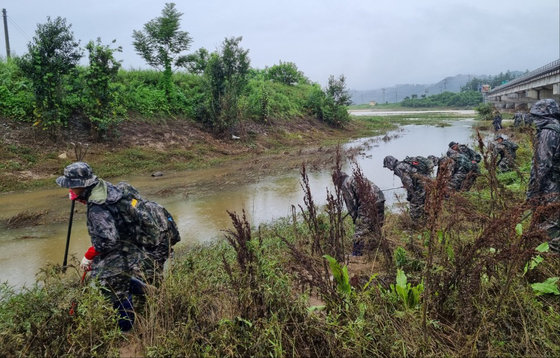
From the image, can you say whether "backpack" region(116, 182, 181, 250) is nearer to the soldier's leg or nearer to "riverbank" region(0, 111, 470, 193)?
the soldier's leg

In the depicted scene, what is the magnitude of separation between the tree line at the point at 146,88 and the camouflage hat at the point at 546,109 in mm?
→ 13228

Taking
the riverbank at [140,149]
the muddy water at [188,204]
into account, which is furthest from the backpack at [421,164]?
the riverbank at [140,149]

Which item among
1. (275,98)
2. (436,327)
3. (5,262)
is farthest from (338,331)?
(275,98)

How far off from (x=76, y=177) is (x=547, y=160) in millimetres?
4780

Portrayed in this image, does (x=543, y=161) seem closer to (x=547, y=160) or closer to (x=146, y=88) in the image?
(x=547, y=160)

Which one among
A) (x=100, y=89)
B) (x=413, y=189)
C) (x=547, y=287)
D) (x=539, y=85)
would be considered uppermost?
(x=100, y=89)

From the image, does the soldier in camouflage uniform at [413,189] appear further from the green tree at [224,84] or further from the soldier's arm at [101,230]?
the green tree at [224,84]

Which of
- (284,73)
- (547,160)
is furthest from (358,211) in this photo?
(284,73)

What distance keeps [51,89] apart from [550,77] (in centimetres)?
1951

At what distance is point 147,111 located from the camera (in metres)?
17.2

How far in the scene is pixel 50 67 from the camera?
12.1m

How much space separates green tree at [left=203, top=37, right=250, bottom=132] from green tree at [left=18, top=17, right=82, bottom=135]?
6566 mm

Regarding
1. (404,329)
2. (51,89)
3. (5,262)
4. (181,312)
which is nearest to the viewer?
(404,329)

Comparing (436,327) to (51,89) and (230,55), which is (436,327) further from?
(230,55)
